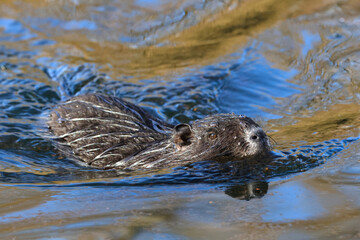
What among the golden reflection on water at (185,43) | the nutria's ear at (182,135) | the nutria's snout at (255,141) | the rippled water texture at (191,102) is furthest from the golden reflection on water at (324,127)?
the golden reflection on water at (185,43)

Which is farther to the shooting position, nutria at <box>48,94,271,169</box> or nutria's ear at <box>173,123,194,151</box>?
nutria's ear at <box>173,123,194,151</box>

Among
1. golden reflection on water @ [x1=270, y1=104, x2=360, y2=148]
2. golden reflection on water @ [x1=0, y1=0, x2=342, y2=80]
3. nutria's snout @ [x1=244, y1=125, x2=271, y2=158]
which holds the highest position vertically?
golden reflection on water @ [x1=0, y1=0, x2=342, y2=80]

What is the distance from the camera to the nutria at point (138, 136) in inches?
170

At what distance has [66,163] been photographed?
4891mm

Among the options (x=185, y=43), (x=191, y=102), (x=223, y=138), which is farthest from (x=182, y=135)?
(x=185, y=43)

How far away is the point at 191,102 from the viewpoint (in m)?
6.43

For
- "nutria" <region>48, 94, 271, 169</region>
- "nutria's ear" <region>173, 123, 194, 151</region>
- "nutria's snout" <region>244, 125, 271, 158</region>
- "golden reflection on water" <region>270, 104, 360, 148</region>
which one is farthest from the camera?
"golden reflection on water" <region>270, 104, 360, 148</region>

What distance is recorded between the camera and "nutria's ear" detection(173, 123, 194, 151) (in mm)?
4441

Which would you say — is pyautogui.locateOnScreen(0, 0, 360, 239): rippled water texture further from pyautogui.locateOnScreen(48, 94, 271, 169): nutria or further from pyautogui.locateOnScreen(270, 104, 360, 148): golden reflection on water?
pyautogui.locateOnScreen(48, 94, 271, 169): nutria

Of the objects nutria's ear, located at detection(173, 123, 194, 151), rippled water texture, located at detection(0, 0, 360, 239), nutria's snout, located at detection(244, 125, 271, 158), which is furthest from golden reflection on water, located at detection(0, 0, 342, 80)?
nutria's snout, located at detection(244, 125, 271, 158)

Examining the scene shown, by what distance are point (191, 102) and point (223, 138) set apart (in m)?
2.12

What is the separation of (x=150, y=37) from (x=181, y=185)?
5348mm

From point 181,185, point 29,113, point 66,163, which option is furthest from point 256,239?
point 29,113

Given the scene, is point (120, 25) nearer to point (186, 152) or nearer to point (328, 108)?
point (328, 108)
